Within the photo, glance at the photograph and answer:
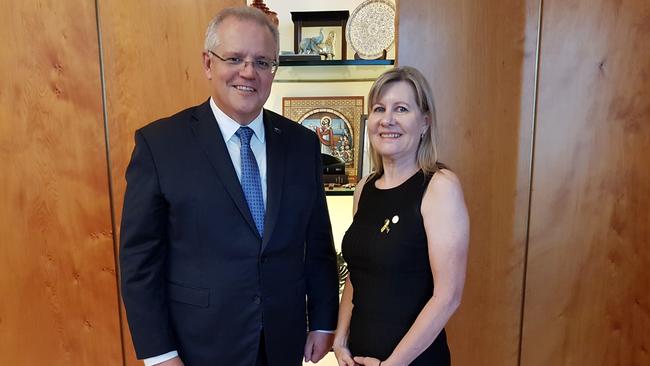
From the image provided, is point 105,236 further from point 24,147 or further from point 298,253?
point 298,253

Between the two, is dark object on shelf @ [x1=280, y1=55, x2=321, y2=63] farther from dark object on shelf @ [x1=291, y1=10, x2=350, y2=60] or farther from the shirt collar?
the shirt collar

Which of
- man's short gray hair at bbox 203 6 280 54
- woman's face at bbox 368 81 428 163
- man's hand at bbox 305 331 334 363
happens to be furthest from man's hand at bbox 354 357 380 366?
man's short gray hair at bbox 203 6 280 54

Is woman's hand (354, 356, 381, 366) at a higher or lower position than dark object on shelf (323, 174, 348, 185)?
lower

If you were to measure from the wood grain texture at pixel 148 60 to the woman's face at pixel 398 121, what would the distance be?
80 centimetres

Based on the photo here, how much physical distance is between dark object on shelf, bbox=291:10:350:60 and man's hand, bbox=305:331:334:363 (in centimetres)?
118

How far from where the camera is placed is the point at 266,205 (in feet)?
3.94

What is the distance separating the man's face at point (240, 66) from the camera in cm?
113

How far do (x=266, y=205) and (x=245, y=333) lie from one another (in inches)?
14.8

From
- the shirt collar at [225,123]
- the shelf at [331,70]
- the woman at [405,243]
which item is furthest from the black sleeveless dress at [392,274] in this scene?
the shelf at [331,70]

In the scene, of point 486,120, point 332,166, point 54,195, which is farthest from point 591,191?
point 54,195

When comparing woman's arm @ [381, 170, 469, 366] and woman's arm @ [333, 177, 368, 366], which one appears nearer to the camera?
woman's arm @ [381, 170, 469, 366]

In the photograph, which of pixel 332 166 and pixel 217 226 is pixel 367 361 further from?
pixel 332 166

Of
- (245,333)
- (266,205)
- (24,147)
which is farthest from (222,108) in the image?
(24,147)

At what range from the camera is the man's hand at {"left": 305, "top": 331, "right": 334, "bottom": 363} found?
1.39 metres
